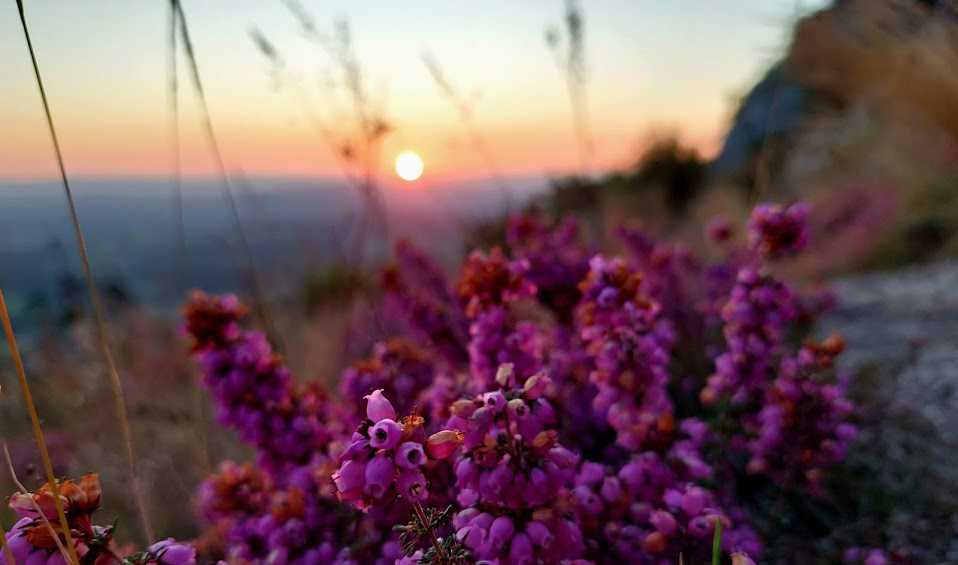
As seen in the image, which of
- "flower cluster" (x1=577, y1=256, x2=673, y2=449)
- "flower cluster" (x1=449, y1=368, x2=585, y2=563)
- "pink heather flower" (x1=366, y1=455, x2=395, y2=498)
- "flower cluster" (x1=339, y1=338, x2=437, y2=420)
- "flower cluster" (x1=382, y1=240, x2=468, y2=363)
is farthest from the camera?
"flower cluster" (x1=382, y1=240, x2=468, y2=363)

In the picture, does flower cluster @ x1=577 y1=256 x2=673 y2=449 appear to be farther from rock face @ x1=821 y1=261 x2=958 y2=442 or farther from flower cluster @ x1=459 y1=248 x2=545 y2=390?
rock face @ x1=821 y1=261 x2=958 y2=442

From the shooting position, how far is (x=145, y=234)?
24.7 ft

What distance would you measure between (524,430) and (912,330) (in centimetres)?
344

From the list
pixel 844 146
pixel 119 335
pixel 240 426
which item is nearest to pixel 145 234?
pixel 119 335

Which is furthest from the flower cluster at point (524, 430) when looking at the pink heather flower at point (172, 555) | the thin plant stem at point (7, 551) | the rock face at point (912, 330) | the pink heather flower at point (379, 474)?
the rock face at point (912, 330)

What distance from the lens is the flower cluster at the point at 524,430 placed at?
3.32 feet

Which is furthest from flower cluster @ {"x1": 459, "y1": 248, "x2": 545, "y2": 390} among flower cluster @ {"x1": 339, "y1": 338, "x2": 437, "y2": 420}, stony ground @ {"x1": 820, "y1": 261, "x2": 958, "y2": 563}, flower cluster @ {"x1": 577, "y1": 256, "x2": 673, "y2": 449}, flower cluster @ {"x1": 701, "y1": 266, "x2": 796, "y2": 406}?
stony ground @ {"x1": 820, "y1": 261, "x2": 958, "y2": 563}

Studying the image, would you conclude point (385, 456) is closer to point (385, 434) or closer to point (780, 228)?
point (385, 434)

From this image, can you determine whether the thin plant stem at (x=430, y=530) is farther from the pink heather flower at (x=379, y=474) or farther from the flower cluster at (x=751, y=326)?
the flower cluster at (x=751, y=326)

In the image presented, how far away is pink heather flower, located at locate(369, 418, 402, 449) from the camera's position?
0.87 m

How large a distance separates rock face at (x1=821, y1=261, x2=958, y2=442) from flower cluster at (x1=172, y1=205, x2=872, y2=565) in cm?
90

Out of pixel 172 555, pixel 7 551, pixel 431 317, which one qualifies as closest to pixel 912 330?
pixel 431 317

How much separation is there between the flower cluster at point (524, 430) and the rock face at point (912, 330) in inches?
35.6

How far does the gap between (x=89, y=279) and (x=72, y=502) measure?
1.39ft
